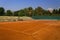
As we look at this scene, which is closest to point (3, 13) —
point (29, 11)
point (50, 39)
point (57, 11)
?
point (29, 11)

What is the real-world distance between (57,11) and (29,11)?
40.6 feet

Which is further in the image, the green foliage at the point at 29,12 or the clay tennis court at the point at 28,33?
the green foliage at the point at 29,12

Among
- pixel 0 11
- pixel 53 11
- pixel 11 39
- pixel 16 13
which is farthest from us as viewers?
pixel 53 11

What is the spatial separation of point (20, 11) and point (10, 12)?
6.80 metres

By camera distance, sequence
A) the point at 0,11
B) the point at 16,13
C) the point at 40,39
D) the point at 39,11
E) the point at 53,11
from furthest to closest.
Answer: the point at 39,11 → the point at 53,11 → the point at 16,13 → the point at 0,11 → the point at 40,39

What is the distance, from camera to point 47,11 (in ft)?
189

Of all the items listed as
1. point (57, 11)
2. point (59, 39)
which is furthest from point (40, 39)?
point (57, 11)

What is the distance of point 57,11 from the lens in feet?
189

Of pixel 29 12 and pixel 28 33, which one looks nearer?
pixel 28 33

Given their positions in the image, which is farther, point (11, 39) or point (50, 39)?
point (50, 39)

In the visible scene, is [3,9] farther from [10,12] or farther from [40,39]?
[40,39]

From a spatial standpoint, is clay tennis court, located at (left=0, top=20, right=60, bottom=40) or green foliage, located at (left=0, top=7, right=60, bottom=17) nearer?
clay tennis court, located at (left=0, top=20, right=60, bottom=40)

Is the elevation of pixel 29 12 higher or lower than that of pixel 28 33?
lower

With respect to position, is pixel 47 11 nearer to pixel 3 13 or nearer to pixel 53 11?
pixel 53 11
